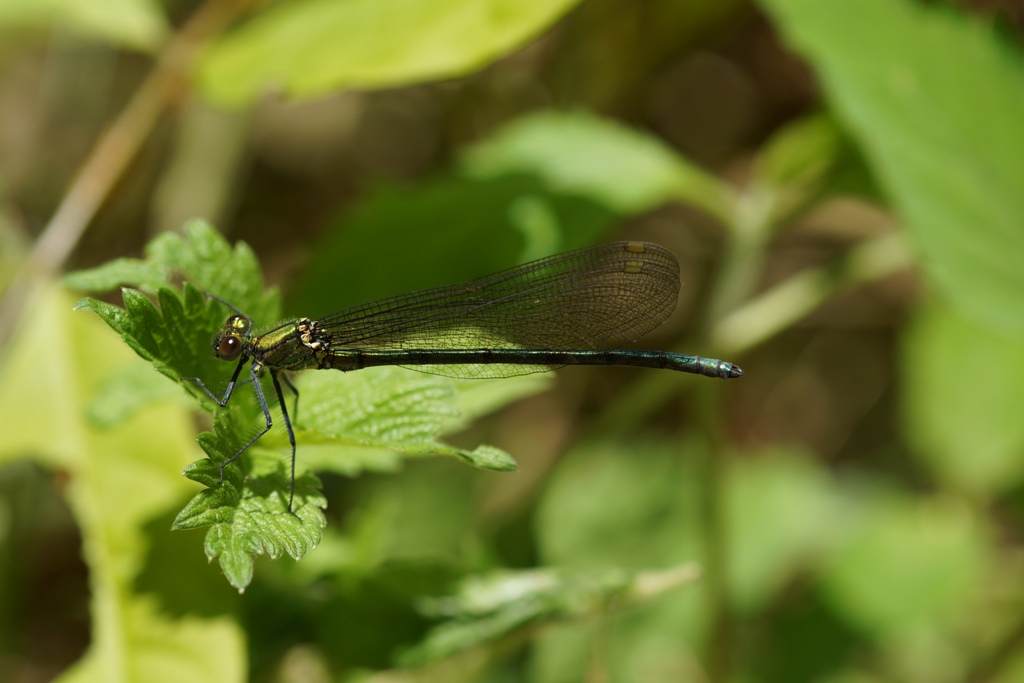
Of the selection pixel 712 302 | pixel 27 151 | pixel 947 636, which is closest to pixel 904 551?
pixel 947 636

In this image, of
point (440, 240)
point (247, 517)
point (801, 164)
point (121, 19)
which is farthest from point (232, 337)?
point (801, 164)

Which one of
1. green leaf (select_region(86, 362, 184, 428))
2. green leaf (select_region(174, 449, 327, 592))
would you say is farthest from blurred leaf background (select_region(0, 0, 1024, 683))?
green leaf (select_region(174, 449, 327, 592))

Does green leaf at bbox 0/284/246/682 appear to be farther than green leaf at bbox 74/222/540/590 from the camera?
Yes

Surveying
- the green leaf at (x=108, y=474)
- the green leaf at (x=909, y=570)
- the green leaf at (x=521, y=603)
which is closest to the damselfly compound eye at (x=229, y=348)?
the green leaf at (x=108, y=474)

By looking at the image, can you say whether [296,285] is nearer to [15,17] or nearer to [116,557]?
[116,557]

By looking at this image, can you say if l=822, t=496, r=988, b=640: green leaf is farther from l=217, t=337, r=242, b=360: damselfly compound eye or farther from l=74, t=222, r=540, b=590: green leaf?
l=217, t=337, r=242, b=360: damselfly compound eye

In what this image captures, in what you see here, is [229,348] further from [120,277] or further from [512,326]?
[512,326]

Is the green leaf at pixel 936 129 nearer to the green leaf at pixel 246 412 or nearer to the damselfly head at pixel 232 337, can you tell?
the green leaf at pixel 246 412
